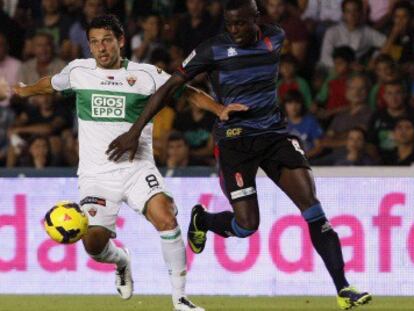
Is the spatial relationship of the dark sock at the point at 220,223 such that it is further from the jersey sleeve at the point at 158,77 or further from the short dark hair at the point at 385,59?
the short dark hair at the point at 385,59

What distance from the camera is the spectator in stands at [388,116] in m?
13.3

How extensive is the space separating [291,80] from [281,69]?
0.59 ft

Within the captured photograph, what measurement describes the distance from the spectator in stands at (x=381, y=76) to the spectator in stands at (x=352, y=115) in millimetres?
84

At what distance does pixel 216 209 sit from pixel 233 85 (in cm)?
253

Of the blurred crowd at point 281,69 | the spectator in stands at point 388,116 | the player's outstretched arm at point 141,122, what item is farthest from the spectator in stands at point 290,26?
the player's outstretched arm at point 141,122

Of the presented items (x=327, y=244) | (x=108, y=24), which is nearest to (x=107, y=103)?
(x=108, y=24)

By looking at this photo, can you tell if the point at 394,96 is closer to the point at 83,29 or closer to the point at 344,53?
the point at 344,53

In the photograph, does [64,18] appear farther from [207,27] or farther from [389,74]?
[389,74]

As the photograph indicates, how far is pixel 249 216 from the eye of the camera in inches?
383

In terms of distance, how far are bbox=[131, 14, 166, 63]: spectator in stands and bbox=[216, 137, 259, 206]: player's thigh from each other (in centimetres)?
506

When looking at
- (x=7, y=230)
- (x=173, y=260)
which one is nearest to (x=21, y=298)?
(x=7, y=230)

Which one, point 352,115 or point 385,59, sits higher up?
point 385,59

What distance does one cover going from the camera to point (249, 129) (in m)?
9.70

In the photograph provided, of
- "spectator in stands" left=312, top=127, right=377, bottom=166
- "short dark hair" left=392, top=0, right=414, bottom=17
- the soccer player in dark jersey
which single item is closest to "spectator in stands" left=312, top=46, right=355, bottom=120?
"spectator in stands" left=312, top=127, right=377, bottom=166
